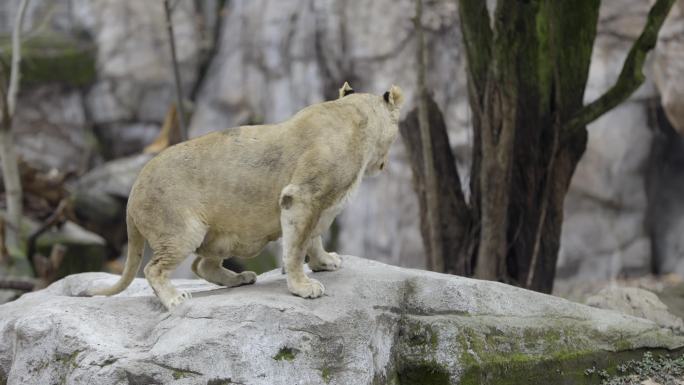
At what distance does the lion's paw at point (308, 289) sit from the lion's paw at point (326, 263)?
0.64 m

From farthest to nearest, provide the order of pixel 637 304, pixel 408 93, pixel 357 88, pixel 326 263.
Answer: pixel 357 88
pixel 408 93
pixel 637 304
pixel 326 263

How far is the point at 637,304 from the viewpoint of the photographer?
785 centimetres

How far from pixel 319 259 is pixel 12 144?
7.55 m

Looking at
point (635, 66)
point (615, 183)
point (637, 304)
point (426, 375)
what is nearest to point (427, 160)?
point (635, 66)

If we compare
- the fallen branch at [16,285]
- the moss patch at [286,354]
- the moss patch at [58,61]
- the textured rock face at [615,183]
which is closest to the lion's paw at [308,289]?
the moss patch at [286,354]

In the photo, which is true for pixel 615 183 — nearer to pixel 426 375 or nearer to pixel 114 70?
pixel 426 375

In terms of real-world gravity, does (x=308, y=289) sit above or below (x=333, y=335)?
above

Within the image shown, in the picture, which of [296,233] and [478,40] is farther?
[478,40]

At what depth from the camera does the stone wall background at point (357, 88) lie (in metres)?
14.0

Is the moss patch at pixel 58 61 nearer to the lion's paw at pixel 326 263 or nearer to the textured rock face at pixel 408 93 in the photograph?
the textured rock face at pixel 408 93

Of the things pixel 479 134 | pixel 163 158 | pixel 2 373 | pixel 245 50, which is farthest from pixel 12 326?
pixel 245 50

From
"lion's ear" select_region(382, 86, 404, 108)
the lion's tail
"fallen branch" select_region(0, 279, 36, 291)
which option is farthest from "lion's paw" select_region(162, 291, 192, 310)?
"fallen branch" select_region(0, 279, 36, 291)

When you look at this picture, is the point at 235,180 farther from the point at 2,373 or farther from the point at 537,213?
the point at 537,213

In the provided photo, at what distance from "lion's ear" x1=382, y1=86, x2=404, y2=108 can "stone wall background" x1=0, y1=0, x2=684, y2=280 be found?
5688 millimetres
